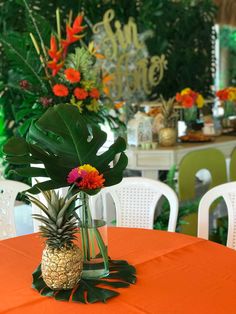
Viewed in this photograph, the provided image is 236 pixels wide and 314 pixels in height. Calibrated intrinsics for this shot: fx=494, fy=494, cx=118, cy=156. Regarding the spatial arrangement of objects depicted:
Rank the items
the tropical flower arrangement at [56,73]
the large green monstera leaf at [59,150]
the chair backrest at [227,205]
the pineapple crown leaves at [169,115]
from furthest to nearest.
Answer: the pineapple crown leaves at [169,115], the tropical flower arrangement at [56,73], the chair backrest at [227,205], the large green monstera leaf at [59,150]

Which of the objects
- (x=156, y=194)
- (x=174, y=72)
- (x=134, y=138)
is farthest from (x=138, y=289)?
(x=174, y=72)

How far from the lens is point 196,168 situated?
Result: 3.08m

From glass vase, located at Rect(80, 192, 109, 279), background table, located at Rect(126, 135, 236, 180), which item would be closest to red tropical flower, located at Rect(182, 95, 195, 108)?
background table, located at Rect(126, 135, 236, 180)

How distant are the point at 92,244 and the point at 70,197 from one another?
18 cm

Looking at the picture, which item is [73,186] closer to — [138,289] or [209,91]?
[138,289]

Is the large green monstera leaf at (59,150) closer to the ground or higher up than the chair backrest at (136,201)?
higher up

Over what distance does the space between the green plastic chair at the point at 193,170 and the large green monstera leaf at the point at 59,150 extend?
1.57m

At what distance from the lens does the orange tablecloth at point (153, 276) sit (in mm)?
1327

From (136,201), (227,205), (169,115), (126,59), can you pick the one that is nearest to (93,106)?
(169,115)

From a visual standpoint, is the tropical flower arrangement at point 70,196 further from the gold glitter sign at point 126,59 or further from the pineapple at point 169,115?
the gold glitter sign at point 126,59

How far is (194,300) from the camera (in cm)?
135

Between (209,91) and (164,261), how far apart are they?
15.9ft

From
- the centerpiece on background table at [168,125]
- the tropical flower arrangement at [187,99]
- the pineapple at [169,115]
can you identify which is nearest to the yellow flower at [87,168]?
the centerpiece on background table at [168,125]

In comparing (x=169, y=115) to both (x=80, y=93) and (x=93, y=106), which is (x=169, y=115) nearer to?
(x=93, y=106)
